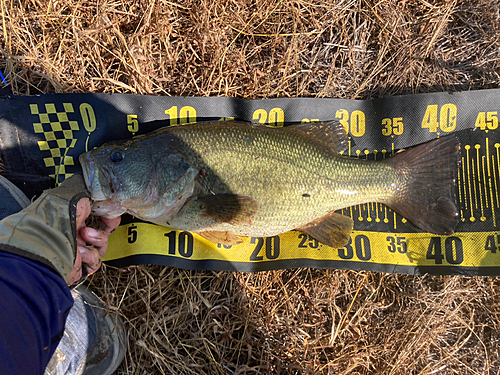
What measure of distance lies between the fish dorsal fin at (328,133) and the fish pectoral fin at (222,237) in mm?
1004

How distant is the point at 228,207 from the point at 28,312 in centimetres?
122

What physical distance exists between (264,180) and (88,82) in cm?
172

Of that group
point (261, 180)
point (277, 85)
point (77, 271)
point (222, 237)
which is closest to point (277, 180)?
point (261, 180)

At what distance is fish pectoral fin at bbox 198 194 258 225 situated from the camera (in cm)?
214

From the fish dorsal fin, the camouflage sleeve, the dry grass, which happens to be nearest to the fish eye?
the camouflage sleeve

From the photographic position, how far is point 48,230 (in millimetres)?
1702

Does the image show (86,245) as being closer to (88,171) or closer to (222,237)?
(88,171)

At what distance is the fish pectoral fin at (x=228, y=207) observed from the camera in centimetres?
214

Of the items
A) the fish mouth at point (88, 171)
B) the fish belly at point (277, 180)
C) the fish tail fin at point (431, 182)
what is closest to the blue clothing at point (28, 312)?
the fish mouth at point (88, 171)

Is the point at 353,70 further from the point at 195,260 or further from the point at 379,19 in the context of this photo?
the point at 195,260

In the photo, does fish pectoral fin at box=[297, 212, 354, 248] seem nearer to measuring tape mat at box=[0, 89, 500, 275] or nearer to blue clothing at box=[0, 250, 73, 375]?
measuring tape mat at box=[0, 89, 500, 275]

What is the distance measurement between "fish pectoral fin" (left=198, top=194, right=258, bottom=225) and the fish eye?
0.60 m

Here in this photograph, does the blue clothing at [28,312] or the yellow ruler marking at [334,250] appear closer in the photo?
the blue clothing at [28,312]

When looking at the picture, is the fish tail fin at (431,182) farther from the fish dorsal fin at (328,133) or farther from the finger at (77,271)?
the finger at (77,271)
